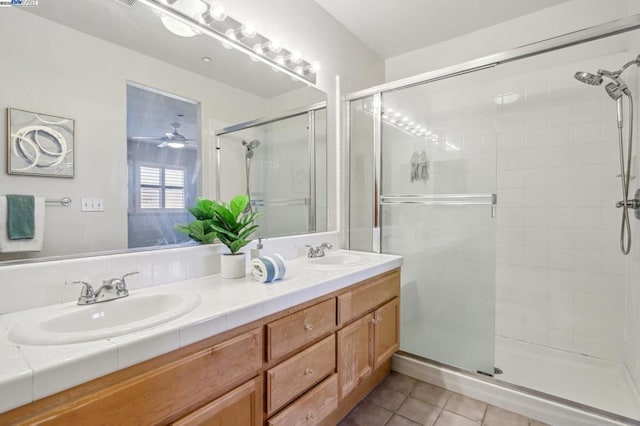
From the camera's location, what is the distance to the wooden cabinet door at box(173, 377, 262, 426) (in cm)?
85

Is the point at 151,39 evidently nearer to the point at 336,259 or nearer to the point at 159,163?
the point at 159,163

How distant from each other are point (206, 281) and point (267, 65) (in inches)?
51.4

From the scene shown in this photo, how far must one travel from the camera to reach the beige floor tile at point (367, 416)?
1.66 meters

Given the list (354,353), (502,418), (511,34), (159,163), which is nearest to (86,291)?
(159,163)

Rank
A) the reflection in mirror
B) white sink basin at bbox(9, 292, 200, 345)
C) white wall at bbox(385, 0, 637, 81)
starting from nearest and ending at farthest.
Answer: white sink basin at bbox(9, 292, 200, 345) → the reflection in mirror → white wall at bbox(385, 0, 637, 81)

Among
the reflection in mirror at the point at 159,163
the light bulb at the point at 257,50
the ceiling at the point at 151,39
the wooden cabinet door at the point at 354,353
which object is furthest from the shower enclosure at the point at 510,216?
the reflection in mirror at the point at 159,163

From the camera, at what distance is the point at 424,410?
1754 mm

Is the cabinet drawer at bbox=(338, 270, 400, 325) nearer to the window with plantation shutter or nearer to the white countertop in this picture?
the white countertop

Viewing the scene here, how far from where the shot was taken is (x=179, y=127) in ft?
4.51

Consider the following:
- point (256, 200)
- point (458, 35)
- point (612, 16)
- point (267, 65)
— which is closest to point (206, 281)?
point (256, 200)

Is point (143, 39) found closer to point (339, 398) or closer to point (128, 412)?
point (128, 412)

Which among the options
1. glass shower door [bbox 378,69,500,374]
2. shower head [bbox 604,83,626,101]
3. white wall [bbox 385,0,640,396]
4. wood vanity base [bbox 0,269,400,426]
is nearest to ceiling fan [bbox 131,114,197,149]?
wood vanity base [bbox 0,269,400,426]

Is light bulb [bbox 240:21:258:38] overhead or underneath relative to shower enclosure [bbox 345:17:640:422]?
overhead

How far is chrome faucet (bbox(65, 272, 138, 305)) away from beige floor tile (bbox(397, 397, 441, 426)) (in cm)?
159
